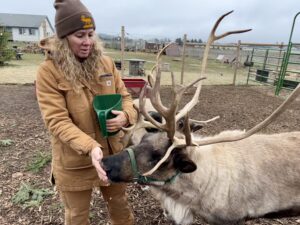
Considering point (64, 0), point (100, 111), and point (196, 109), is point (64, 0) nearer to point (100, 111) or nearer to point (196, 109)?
point (100, 111)

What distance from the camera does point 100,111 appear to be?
2225mm

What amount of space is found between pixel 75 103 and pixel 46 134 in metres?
3.72

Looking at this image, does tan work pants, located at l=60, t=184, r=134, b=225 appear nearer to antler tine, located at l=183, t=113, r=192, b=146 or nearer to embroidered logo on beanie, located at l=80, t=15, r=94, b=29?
antler tine, located at l=183, t=113, r=192, b=146

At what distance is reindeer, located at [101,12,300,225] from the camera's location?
2.36 m

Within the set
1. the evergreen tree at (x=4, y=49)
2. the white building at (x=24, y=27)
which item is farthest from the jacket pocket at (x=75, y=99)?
the white building at (x=24, y=27)

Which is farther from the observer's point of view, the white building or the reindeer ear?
the white building

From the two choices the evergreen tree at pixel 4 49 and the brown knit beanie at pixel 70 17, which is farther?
the evergreen tree at pixel 4 49

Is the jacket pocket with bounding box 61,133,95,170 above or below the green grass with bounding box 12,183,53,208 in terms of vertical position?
above

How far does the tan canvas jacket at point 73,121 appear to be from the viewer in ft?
7.02

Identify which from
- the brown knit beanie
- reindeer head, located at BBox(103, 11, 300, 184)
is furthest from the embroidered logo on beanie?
reindeer head, located at BBox(103, 11, 300, 184)

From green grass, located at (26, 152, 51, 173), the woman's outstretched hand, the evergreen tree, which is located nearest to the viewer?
the woman's outstretched hand

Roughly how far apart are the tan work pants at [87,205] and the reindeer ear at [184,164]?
0.57 metres

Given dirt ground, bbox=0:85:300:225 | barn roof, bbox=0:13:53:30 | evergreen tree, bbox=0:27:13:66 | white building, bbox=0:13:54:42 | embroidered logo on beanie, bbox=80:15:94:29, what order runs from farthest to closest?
barn roof, bbox=0:13:53:30, white building, bbox=0:13:54:42, evergreen tree, bbox=0:27:13:66, dirt ground, bbox=0:85:300:225, embroidered logo on beanie, bbox=80:15:94:29

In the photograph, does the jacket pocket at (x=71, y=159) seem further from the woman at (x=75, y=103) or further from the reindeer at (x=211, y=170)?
the reindeer at (x=211, y=170)
